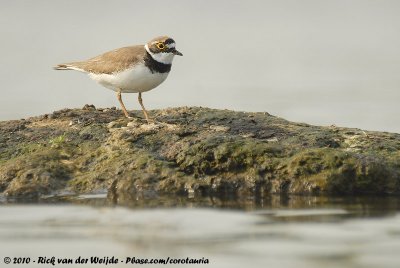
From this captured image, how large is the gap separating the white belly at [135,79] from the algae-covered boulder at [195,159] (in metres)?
1.01

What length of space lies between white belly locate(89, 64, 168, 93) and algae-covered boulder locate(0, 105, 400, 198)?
101 cm

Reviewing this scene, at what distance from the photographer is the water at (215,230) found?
6172 mm

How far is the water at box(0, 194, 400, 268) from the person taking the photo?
617 cm

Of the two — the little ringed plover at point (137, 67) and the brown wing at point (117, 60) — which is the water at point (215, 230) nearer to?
the little ringed plover at point (137, 67)

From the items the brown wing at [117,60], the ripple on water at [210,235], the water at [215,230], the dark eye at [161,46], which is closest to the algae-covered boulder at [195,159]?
the water at [215,230]

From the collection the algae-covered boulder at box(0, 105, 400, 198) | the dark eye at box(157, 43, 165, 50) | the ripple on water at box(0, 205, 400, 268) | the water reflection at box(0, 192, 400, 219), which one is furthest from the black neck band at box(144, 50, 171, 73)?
the ripple on water at box(0, 205, 400, 268)

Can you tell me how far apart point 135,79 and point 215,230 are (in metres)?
4.07

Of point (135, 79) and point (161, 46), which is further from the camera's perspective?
point (161, 46)

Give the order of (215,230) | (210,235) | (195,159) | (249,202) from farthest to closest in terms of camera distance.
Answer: (195,159) < (249,202) < (215,230) < (210,235)

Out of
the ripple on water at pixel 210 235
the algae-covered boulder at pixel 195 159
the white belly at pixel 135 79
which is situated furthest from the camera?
the white belly at pixel 135 79

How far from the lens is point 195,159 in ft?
27.8

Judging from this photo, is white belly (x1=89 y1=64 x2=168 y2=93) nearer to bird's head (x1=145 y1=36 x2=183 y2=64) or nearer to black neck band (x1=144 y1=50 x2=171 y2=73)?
black neck band (x1=144 y1=50 x2=171 y2=73)

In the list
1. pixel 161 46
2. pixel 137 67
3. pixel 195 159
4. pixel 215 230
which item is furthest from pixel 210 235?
pixel 161 46

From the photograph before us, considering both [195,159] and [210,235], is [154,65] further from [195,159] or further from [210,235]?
[210,235]
